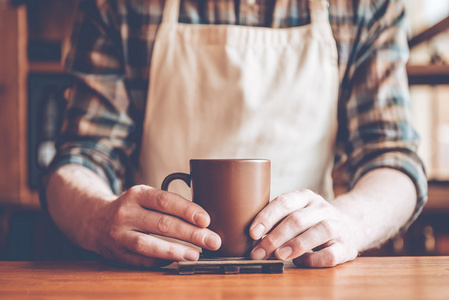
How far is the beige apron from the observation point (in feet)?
3.84

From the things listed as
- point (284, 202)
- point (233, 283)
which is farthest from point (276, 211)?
point (233, 283)

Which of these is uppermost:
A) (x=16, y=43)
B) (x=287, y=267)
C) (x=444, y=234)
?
(x=16, y=43)

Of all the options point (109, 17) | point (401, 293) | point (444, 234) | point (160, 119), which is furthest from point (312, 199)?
point (444, 234)

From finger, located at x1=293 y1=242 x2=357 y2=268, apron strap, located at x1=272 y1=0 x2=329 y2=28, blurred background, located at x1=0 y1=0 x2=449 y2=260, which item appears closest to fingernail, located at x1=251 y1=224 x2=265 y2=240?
finger, located at x1=293 y1=242 x2=357 y2=268

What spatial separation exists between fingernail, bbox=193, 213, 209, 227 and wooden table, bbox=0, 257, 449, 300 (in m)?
0.07

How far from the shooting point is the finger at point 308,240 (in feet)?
2.33

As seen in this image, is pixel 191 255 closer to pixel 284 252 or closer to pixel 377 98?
pixel 284 252

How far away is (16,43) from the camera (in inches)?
92.2

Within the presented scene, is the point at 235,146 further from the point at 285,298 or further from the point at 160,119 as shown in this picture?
the point at 285,298

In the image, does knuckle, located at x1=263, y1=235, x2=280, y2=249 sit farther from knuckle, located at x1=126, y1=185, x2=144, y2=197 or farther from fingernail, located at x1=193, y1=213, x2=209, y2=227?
knuckle, located at x1=126, y1=185, x2=144, y2=197

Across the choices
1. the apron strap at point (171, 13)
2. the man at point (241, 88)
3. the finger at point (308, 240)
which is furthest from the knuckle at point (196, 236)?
the apron strap at point (171, 13)

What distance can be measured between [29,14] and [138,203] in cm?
210

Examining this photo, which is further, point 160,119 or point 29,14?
point 29,14

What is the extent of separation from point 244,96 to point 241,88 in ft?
0.07
